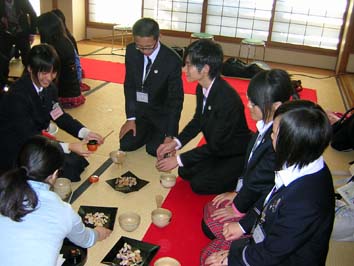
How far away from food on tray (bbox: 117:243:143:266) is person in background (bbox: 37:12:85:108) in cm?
254

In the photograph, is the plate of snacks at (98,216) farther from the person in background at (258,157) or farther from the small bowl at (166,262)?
the person in background at (258,157)

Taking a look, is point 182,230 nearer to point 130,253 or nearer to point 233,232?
point 130,253

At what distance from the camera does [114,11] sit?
782 cm

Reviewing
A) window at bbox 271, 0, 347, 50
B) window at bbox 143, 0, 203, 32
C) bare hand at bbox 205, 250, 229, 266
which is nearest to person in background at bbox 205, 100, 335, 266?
bare hand at bbox 205, 250, 229, 266

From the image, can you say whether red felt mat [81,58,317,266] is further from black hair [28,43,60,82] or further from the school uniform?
black hair [28,43,60,82]

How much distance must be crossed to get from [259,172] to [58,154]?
3.46ft

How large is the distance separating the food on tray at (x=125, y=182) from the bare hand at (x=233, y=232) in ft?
3.45

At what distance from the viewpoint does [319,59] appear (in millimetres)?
6992

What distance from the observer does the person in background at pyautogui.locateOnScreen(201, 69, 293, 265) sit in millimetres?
2012

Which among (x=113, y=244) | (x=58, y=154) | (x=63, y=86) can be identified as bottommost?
(x=113, y=244)

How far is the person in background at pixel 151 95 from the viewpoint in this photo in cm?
328

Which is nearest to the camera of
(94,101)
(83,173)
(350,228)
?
(350,228)

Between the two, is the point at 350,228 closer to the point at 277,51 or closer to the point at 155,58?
the point at 155,58

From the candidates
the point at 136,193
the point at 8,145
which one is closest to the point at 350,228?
the point at 136,193
